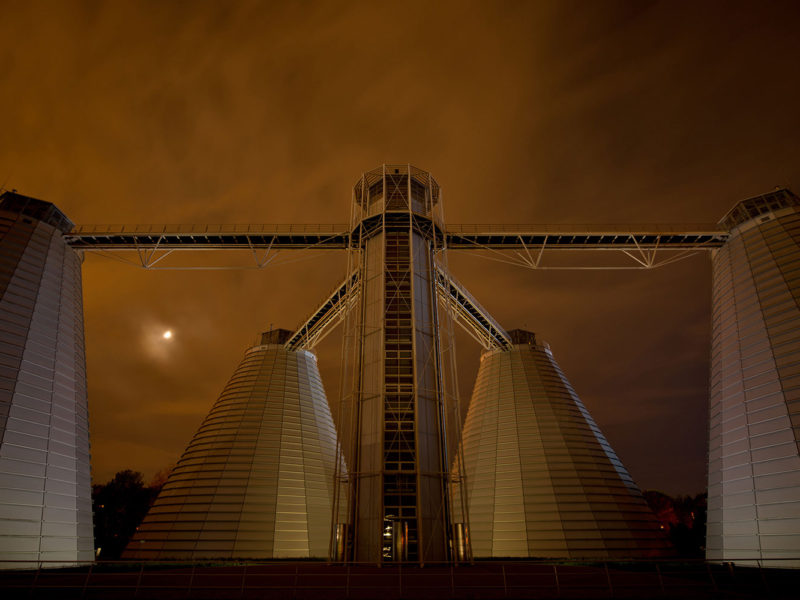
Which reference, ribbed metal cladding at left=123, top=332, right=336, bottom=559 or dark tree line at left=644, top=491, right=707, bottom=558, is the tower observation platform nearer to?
ribbed metal cladding at left=123, top=332, right=336, bottom=559

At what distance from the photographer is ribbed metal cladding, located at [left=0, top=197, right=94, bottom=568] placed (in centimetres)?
1973

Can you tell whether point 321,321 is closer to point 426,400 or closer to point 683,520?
point 426,400

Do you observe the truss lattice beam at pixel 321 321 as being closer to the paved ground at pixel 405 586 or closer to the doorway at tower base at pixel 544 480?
the doorway at tower base at pixel 544 480

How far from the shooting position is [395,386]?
25109 mm

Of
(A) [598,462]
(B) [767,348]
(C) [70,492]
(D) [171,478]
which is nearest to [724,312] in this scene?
(B) [767,348]

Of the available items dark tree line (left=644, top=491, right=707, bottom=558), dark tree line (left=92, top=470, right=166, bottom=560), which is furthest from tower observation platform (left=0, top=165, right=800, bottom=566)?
dark tree line (left=92, top=470, right=166, bottom=560)

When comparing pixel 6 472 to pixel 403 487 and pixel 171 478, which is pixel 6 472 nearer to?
pixel 171 478

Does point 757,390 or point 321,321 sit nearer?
point 757,390

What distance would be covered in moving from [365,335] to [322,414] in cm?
1507

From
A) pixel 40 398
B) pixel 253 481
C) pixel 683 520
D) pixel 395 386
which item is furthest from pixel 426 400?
pixel 683 520

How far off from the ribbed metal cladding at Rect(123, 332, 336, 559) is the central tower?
3.52m

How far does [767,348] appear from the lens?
23.3 metres

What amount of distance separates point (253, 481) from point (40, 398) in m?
14.7

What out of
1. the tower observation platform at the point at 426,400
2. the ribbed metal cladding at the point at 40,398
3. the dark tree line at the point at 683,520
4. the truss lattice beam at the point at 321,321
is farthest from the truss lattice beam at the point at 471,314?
the dark tree line at the point at 683,520
